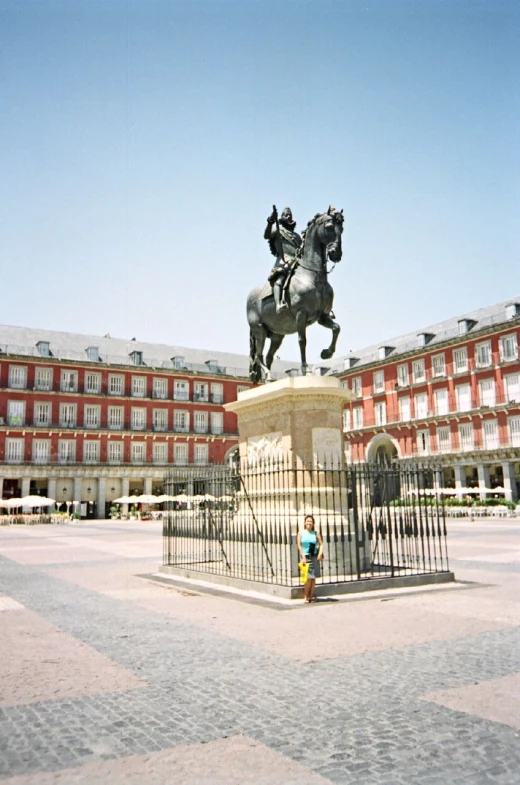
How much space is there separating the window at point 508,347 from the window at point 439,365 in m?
5.32

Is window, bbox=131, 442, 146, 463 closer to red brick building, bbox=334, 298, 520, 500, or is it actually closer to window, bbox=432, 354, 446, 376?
red brick building, bbox=334, 298, 520, 500

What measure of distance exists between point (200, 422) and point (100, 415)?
896 cm

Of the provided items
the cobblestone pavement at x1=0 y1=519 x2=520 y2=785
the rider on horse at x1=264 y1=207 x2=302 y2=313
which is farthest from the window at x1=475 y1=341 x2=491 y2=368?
the cobblestone pavement at x1=0 y1=519 x2=520 y2=785

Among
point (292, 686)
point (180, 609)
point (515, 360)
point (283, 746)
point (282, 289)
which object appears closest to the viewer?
point (283, 746)

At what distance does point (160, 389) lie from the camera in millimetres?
55844

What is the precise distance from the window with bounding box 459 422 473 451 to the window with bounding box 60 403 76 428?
29.7 metres

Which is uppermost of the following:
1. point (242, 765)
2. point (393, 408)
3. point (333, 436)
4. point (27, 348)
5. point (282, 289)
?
point (27, 348)

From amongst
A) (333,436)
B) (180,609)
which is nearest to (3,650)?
(180,609)

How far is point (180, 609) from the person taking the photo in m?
8.16

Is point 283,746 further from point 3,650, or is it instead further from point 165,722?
point 3,650

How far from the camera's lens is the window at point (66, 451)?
50466mm

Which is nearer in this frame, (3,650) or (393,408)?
(3,650)

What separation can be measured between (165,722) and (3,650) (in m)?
2.74

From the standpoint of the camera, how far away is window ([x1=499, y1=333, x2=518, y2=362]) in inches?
1684
